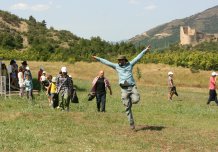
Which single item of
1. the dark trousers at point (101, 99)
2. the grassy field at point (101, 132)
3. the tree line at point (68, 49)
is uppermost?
the tree line at point (68, 49)

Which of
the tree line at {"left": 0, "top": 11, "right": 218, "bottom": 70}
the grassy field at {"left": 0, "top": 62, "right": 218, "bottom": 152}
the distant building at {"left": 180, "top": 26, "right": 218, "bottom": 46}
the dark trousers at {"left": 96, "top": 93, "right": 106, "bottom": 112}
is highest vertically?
the distant building at {"left": 180, "top": 26, "right": 218, "bottom": 46}

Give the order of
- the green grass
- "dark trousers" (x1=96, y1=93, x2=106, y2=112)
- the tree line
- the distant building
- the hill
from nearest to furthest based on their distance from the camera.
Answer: the green grass → "dark trousers" (x1=96, y1=93, x2=106, y2=112) → the tree line → the hill → the distant building

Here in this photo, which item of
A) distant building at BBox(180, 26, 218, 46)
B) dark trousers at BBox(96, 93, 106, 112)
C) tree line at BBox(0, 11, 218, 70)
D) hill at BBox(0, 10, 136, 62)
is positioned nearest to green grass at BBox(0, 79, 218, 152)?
dark trousers at BBox(96, 93, 106, 112)

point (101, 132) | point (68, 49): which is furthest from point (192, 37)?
point (101, 132)

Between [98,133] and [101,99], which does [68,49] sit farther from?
[98,133]

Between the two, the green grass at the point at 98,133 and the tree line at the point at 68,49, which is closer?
the green grass at the point at 98,133

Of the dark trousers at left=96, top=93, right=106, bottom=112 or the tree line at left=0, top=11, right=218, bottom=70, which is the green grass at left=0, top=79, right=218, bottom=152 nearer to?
the dark trousers at left=96, top=93, right=106, bottom=112

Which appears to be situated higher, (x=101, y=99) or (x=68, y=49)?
(x=68, y=49)

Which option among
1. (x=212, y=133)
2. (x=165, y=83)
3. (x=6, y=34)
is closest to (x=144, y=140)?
(x=212, y=133)

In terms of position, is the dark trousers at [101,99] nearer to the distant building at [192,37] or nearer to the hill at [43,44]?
the hill at [43,44]

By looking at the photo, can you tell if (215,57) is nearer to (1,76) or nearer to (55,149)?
(1,76)

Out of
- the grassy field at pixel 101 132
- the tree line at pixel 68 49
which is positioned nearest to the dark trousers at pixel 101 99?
the grassy field at pixel 101 132

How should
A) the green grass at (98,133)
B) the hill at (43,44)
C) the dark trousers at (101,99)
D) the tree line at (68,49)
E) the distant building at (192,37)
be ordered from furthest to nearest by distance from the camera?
the distant building at (192,37), the hill at (43,44), the tree line at (68,49), the dark trousers at (101,99), the green grass at (98,133)

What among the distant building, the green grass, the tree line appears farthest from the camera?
the distant building
